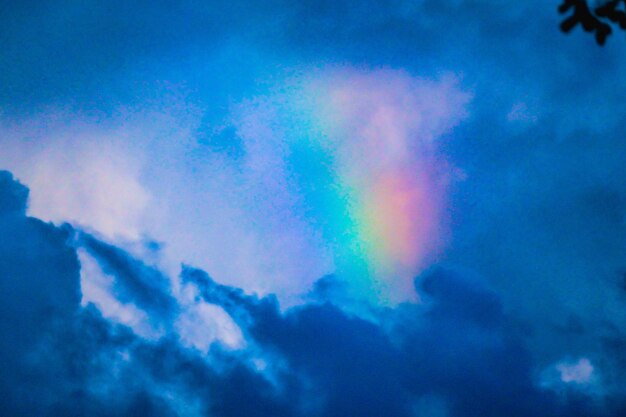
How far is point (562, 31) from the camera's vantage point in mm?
9398

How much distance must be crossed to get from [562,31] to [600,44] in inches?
33.0

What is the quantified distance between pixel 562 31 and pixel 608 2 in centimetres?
98

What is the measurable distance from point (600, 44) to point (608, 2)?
0.85 m

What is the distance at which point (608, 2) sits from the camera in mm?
9062

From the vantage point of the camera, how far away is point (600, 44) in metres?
9.27
